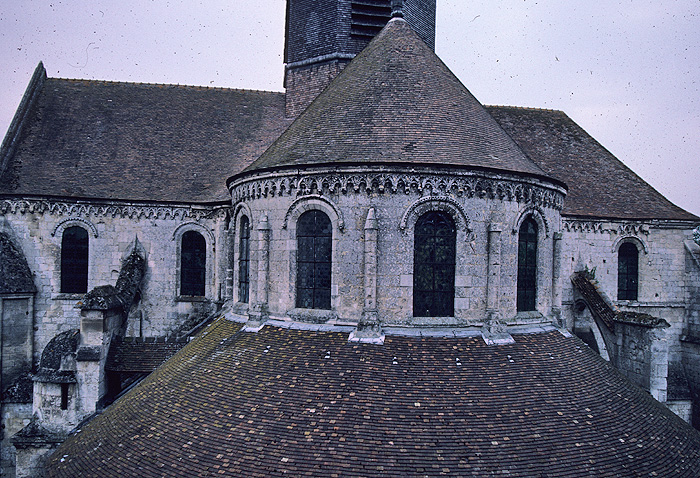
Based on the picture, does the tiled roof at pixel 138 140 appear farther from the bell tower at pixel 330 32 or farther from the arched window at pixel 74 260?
the bell tower at pixel 330 32

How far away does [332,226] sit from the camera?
488 inches

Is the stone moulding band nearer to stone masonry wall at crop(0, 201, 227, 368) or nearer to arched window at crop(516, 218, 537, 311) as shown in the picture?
arched window at crop(516, 218, 537, 311)

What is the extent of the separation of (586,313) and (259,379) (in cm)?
1379

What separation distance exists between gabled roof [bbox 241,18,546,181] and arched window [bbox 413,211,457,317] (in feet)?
5.02

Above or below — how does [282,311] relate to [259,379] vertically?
above

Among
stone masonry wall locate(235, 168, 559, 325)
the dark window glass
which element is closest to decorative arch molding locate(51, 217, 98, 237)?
the dark window glass

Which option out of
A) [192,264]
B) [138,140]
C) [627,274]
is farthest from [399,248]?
[138,140]

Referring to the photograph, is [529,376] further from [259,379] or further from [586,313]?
[586,313]

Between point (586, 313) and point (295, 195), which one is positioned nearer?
point (295, 195)

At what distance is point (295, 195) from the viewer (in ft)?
41.9

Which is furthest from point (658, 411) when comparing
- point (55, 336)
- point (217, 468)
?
point (55, 336)

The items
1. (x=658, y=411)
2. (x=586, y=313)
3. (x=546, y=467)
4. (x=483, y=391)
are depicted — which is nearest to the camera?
(x=546, y=467)

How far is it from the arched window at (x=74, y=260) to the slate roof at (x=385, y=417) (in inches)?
323

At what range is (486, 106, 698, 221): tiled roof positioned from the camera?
1964 cm
